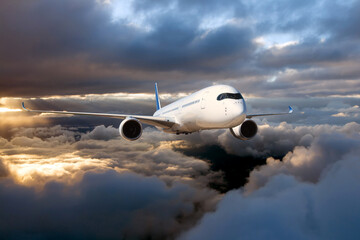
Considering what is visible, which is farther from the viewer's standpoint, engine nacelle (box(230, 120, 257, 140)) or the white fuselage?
engine nacelle (box(230, 120, 257, 140))

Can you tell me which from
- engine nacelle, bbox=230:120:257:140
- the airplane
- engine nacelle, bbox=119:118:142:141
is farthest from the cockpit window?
engine nacelle, bbox=119:118:142:141

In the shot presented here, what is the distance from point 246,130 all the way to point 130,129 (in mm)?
11580

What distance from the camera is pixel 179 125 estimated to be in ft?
98.4

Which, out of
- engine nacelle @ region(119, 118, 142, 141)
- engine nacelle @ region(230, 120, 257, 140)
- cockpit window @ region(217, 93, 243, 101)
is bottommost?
engine nacelle @ region(230, 120, 257, 140)

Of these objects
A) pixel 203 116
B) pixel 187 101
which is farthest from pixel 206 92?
pixel 187 101

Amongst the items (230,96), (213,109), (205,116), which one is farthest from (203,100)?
(230,96)

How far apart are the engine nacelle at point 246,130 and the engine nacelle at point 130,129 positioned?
9616 mm

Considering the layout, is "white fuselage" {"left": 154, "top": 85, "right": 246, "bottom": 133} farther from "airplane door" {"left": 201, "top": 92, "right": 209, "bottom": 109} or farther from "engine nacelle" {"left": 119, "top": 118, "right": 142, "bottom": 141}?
"engine nacelle" {"left": 119, "top": 118, "right": 142, "bottom": 141}

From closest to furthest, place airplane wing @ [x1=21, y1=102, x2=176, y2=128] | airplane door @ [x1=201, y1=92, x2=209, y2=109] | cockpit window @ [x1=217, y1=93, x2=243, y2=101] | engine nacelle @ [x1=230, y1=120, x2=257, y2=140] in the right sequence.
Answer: cockpit window @ [x1=217, y1=93, x2=243, y2=101], airplane door @ [x1=201, y1=92, x2=209, y2=109], engine nacelle @ [x1=230, y1=120, x2=257, y2=140], airplane wing @ [x1=21, y1=102, x2=176, y2=128]

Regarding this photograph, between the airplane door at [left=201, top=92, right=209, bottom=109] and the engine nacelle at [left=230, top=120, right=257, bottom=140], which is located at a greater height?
the airplane door at [left=201, top=92, right=209, bottom=109]

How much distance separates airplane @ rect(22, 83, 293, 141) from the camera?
69.3 feet

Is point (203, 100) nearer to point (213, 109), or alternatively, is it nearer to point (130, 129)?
point (213, 109)

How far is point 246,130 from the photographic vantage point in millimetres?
26531

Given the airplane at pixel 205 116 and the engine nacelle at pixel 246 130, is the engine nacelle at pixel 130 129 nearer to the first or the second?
the airplane at pixel 205 116
